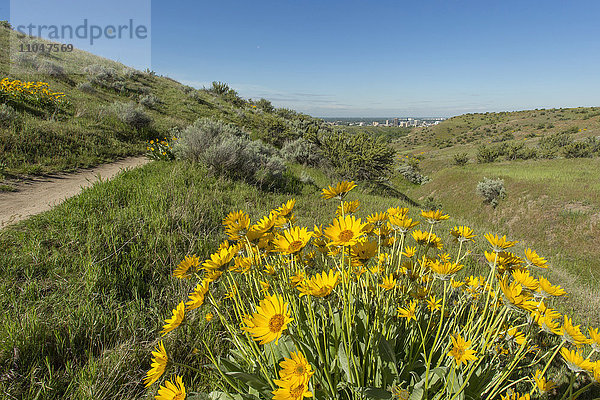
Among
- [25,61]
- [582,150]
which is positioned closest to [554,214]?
[582,150]

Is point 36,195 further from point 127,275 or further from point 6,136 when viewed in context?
point 127,275

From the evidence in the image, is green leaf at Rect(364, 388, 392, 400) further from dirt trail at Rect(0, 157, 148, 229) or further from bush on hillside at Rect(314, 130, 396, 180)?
bush on hillside at Rect(314, 130, 396, 180)

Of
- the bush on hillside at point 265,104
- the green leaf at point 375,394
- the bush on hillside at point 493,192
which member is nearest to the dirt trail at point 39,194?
the green leaf at point 375,394

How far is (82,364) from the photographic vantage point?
5.48 feet

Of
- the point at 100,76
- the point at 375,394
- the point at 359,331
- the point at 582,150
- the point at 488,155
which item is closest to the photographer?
the point at 375,394

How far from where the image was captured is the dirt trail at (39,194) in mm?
3410

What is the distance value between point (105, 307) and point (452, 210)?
15.5m

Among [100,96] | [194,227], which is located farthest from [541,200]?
[100,96]

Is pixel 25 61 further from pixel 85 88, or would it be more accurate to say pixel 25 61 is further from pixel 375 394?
pixel 375 394

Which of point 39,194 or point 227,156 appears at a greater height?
point 227,156

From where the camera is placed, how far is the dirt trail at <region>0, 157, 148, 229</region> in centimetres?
341

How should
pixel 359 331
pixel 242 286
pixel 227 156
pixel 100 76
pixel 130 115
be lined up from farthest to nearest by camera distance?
pixel 100 76
pixel 130 115
pixel 227 156
pixel 242 286
pixel 359 331

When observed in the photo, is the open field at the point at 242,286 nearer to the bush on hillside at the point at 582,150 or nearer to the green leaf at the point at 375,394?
the green leaf at the point at 375,394

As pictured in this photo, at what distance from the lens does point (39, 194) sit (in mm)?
4184
